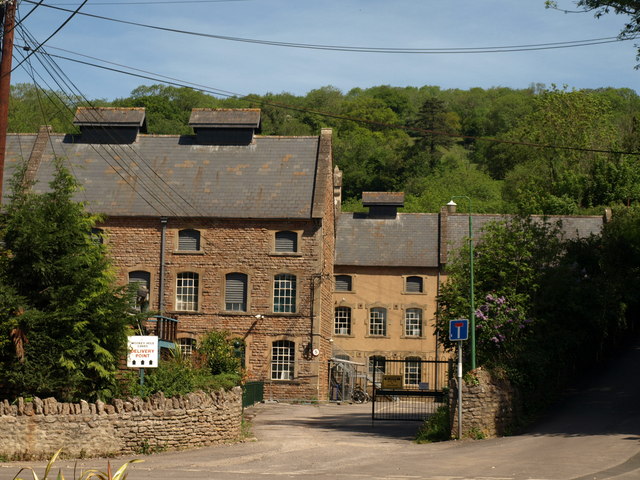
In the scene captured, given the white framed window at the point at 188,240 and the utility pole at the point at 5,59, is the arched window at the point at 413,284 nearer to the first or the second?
the white framed window at the point at 188,240

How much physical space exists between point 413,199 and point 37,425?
54.9 metres

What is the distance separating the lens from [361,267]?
157 feet

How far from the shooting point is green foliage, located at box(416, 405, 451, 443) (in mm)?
22688

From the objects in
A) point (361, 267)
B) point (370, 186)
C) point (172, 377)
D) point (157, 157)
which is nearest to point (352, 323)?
point (361, 267)

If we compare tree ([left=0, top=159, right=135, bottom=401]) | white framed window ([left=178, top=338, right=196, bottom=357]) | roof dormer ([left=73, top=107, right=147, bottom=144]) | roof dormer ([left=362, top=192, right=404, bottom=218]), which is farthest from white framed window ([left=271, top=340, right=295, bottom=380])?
tree ([left=0, top=159, right=135, bottom=401])

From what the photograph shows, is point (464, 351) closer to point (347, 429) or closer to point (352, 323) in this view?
point (347, 429)

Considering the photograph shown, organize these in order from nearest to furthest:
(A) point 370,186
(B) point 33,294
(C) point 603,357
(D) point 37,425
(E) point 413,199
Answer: (D) point 37,425 < (B) point 33,294 < (C) point 603,357 < (E) point 413,199 < (A) point 370,186

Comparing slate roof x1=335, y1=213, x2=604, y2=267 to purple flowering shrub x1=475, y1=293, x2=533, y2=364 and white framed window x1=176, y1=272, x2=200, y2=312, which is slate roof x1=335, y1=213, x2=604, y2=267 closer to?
white framed window x1=176, y1=272, x2=200, y2=312

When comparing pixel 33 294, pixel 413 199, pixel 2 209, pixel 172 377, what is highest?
pixel 413 199

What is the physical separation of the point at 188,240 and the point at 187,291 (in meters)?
2.39

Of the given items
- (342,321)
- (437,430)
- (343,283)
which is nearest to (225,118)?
(343,283)

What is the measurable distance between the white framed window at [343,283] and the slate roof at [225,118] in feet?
34.8

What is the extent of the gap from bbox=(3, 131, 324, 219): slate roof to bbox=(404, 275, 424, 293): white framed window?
394 inches

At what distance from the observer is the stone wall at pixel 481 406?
22062mm
